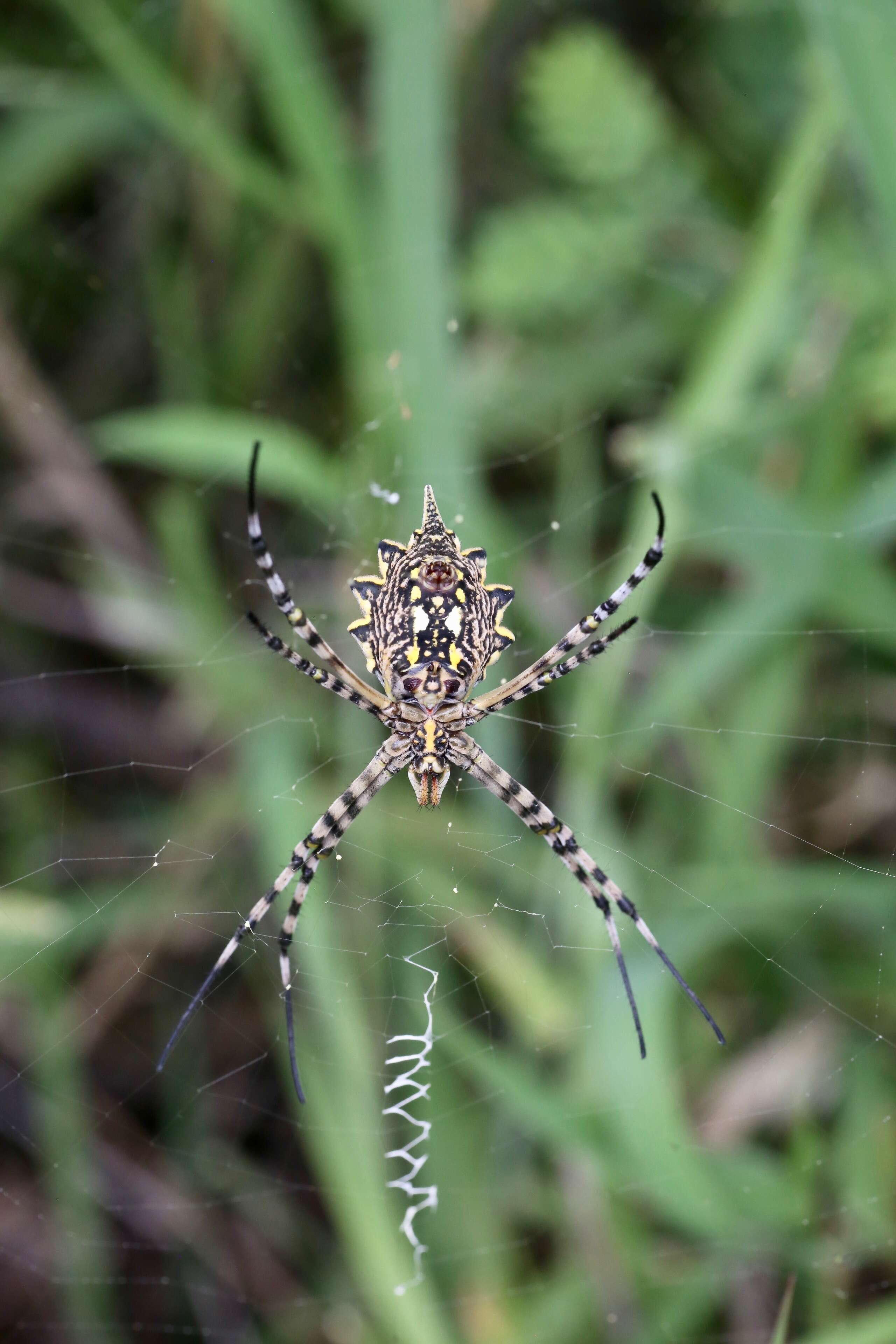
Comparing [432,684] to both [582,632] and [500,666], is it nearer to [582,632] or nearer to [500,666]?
[582,632]

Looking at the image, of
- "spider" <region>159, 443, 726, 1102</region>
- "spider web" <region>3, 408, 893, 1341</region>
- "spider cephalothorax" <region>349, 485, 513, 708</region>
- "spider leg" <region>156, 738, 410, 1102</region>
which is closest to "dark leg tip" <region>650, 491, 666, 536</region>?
"spider" <region>159, 443, 726, 1102</region>

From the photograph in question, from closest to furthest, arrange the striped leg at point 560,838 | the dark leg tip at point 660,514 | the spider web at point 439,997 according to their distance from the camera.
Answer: the dark leg tip at point 660,514 → the striped leg at point 560,838 → the spider web at point 439,997

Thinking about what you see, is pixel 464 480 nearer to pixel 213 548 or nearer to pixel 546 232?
pixel 546 232

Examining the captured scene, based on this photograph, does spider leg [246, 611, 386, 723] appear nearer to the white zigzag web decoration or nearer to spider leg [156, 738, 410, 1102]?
spider leg [156, 738, 410, 1102]

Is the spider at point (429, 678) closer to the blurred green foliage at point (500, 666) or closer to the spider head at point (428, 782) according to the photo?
the spider head at point (428, 782)

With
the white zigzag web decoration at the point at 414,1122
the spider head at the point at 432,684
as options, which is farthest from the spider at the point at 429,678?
the white zigzag web decoration at the point at 414,1122

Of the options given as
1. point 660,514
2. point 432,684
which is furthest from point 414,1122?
point 660,514
